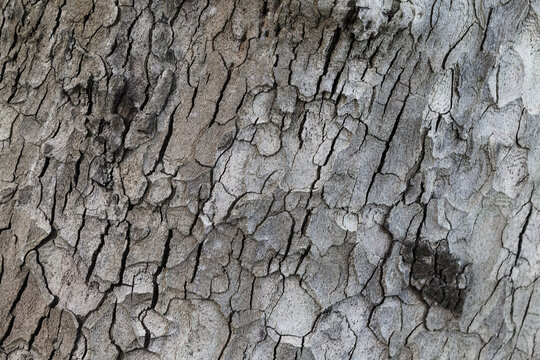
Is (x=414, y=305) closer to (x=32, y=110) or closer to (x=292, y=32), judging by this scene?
(x=292, y=32)

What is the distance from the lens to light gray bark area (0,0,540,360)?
0.91m

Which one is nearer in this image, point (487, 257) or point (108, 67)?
point (108, 67)

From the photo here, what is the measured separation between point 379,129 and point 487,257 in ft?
1.12

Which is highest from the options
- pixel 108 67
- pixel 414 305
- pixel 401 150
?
pixel 401 150

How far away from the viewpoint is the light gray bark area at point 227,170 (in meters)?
0.91

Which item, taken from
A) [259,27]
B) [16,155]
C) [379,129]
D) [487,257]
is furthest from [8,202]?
[487,257]

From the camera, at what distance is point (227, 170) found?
2.99 feet

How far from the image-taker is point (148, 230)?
35.9 inches

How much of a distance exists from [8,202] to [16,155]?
0.08 m

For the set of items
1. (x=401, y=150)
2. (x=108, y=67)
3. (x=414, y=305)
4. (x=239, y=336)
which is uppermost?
(x=401, y=150)

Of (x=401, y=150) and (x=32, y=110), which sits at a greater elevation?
(x=401, y=150)

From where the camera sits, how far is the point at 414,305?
979mm

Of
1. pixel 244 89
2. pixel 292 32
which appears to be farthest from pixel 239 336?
pixel 292 32

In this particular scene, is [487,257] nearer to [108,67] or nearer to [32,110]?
[108,67]
